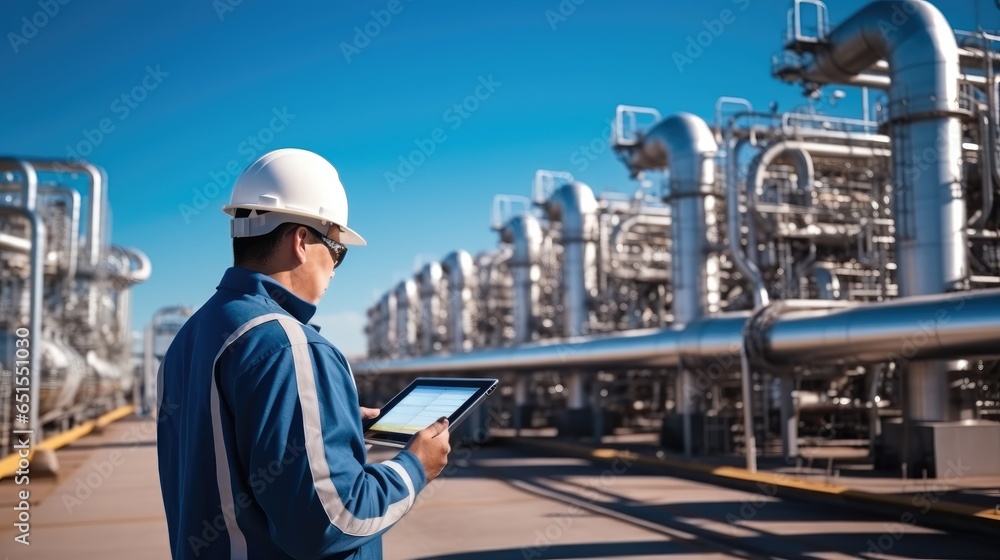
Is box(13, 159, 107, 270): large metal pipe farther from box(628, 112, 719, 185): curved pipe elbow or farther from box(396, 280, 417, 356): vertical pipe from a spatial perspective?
box(396, 280, 417, 356): vertical pipe

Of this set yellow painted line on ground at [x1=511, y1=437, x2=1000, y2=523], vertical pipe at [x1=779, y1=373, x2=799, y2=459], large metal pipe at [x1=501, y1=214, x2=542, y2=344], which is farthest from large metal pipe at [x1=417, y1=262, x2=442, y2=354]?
vertical pipe at [x1=779, y1=373, x2=799, y2=459]

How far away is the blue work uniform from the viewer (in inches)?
73.4

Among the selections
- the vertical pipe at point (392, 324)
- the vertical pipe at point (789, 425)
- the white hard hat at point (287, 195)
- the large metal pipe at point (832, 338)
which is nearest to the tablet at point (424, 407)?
the white hard hat at point (287, 195)

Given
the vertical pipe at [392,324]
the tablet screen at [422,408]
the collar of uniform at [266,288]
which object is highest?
the vertical pipe at [392,324]

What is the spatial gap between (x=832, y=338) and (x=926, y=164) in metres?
3.50

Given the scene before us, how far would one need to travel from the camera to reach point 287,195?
2.24 m

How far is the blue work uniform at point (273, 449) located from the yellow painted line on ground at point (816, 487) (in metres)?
8.01

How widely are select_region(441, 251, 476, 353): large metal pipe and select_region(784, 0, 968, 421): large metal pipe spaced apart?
941 inches

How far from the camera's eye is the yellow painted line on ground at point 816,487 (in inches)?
342

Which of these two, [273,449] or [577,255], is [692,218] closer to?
[577,255]

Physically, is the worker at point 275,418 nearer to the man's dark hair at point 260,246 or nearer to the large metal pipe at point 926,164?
the man's dark hair at point 260,246

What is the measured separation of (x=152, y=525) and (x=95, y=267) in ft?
70.8

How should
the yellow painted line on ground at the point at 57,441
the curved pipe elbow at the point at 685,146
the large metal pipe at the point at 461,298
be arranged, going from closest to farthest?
the yellow painted line on ground at the point at 57,441 → the curved pipe elbow at the point at 685,146 → the large metal pipe at the point at 461,298

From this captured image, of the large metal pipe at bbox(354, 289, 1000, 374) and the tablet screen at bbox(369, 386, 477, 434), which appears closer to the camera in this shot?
the tablet screen at bbox(369, 386, 477, 434)
